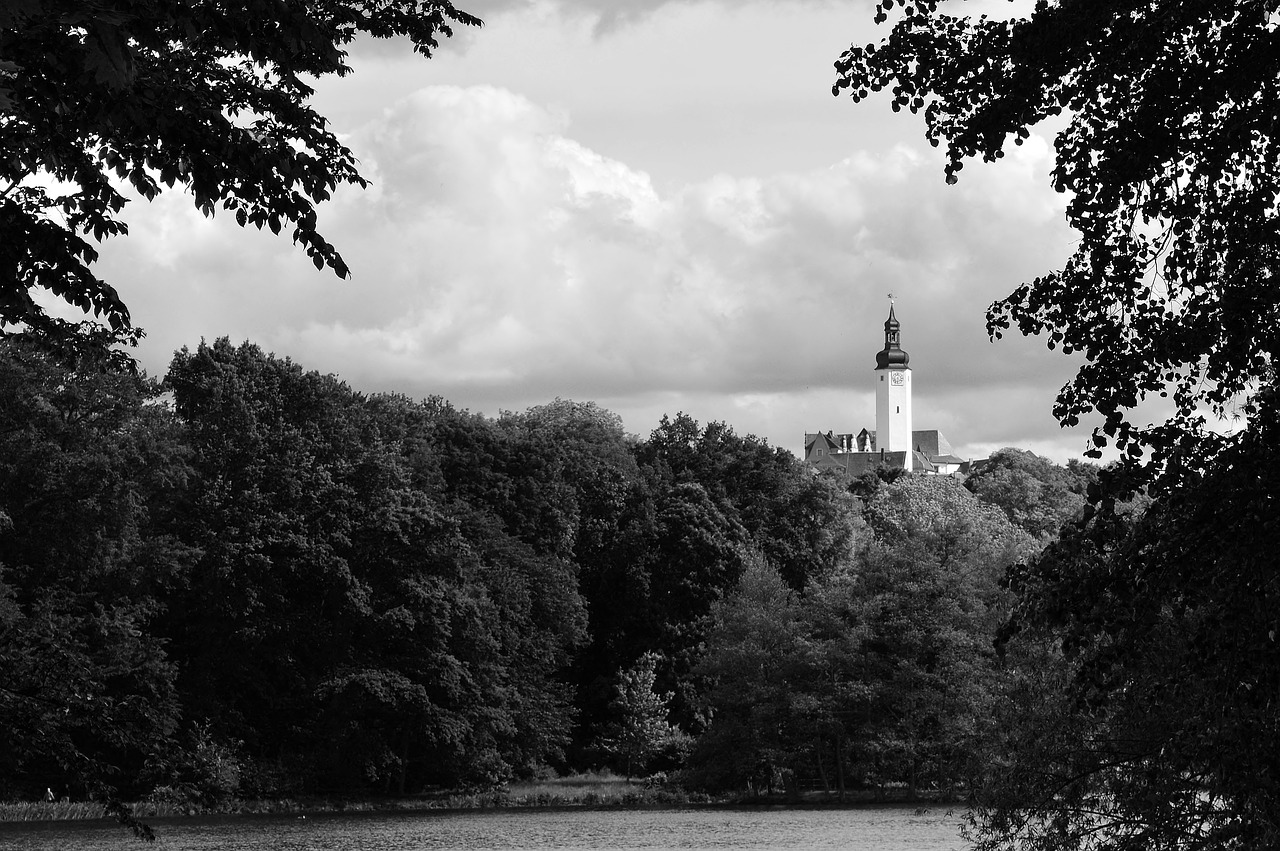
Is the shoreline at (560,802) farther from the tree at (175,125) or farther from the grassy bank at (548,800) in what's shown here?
the tree at (175,125)

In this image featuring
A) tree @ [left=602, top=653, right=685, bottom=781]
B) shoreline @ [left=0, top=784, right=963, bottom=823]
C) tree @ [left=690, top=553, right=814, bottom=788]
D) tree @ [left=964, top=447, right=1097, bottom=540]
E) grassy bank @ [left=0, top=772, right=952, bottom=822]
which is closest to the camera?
shoreline @ [left=0, top=784, right=963, bottom=823]

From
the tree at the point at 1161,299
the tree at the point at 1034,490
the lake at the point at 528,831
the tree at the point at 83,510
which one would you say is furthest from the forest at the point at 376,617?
the tree at the point at 1034,490

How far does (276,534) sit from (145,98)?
30899mm

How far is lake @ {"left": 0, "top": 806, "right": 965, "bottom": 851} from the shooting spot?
28.0 meters

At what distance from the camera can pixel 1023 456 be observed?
106 metres

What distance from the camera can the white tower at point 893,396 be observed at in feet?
523

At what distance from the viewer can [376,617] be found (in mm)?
39000

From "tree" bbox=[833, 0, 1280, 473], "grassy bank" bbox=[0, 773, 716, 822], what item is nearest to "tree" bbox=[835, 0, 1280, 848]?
"tree" bbox=[833, 0, 1280, 473]

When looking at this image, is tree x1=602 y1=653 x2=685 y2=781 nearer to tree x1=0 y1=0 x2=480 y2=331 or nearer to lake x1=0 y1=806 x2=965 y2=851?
lake x1=0 y1=806 x2=965 y2=851

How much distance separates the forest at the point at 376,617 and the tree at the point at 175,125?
2002 cm

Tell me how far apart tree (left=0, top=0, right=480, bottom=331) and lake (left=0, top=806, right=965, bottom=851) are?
726 inches

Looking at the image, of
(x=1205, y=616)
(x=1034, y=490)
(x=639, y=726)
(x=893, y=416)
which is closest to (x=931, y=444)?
(x=893, y=416)

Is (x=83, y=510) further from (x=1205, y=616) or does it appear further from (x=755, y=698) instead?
(x=1205, y=616)

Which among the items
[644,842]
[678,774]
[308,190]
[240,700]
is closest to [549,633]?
[678,774]
